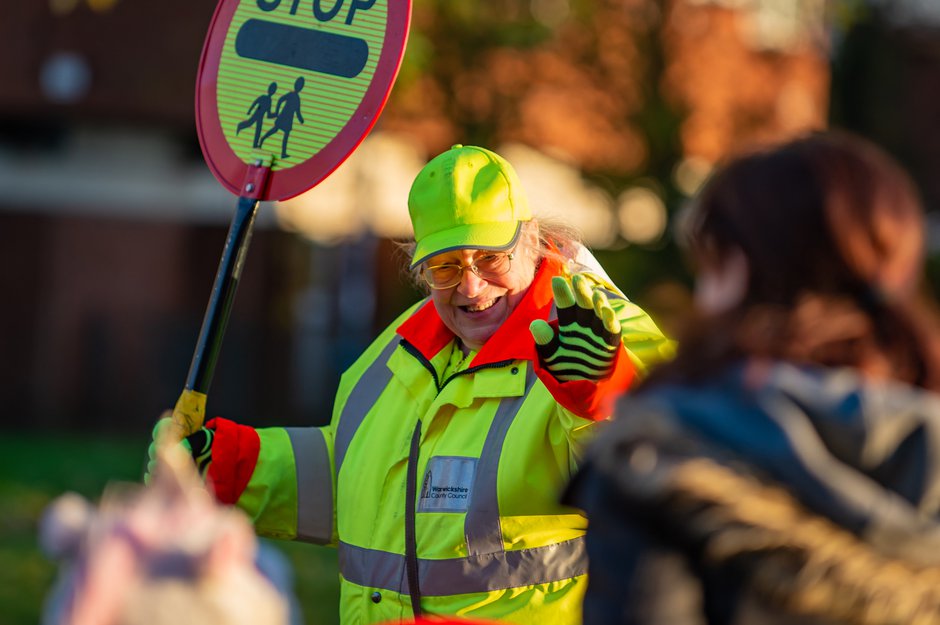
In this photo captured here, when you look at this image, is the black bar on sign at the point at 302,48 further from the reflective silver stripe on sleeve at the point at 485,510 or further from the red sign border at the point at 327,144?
the reflective silver stripe on sleeve at the point at 485,510

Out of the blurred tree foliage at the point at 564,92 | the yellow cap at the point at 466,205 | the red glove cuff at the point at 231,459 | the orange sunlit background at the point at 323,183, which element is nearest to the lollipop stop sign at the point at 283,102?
the red glove cuff at the point at 231,459

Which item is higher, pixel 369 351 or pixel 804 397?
pixel 804 397

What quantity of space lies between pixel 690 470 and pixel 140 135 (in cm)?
1252

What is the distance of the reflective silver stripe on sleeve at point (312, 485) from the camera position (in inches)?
134

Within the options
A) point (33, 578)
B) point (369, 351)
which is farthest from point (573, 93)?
point (369, 351)

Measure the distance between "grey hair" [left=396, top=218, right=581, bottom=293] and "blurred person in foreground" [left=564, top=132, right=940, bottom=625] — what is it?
1.42m

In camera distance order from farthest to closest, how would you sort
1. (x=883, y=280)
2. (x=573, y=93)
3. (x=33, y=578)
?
(x=573, y=93), (x=33, y=578), (x=883, y=280)

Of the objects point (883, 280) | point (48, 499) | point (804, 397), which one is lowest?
point (48, 499)

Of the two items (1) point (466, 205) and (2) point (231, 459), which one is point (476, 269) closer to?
(1) point (466, 205)

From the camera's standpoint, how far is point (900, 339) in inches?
74.4

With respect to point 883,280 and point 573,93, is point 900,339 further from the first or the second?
point 573,93

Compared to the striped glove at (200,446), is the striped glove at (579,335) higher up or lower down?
higher up

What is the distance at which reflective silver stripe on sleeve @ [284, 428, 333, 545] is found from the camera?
3410 millimetres

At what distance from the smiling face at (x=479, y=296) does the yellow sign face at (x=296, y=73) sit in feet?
1.37
